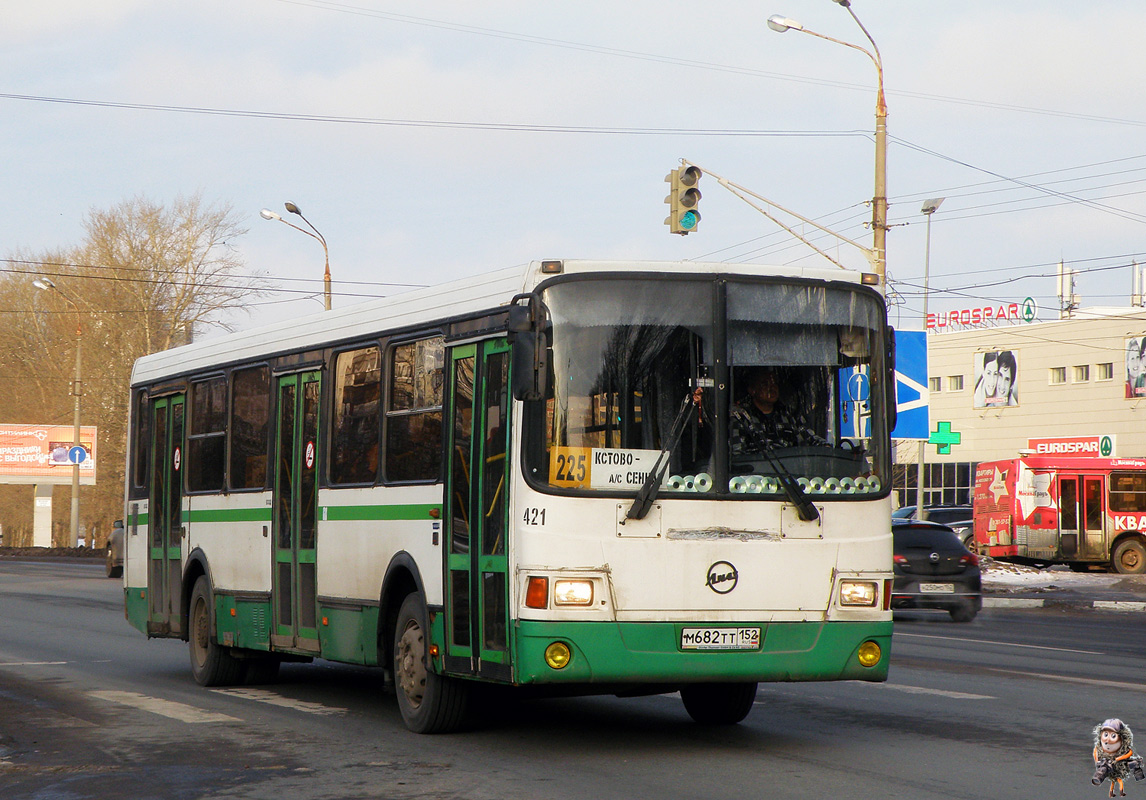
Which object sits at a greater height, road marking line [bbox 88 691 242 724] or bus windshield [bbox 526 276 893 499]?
bus windshield [bbox 526 276 893 499]

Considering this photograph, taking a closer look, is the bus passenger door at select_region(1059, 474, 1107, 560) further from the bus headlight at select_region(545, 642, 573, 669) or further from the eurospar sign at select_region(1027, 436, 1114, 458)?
the bus headlight at select_region(545, 642, 573, 669)

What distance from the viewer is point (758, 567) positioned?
8.76 m

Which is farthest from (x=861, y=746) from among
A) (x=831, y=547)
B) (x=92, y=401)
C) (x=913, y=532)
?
(x=92, y=401)

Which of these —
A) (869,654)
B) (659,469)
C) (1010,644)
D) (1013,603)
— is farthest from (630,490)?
(1013,603)

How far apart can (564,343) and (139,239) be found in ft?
176

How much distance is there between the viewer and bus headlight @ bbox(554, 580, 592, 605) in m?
8.45

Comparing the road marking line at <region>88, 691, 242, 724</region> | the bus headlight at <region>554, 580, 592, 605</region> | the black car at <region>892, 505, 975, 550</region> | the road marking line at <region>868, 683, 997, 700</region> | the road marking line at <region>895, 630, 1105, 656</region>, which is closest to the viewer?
the bus headlight at <region>554, 580, 592, 605</region>

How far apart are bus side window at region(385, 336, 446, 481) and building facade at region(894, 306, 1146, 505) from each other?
53.5 m

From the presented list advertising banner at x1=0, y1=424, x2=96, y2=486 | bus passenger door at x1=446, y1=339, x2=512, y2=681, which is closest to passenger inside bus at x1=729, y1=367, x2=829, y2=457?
bus passenger door at x1=446, y1=339, x2=512, y2=681

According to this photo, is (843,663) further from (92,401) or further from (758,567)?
(92,401)

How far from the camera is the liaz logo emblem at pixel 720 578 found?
8688 millimetres

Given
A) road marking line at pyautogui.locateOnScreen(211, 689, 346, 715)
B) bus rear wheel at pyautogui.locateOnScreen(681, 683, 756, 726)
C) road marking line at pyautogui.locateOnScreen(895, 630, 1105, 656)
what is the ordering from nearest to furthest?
bus rear wheel at pyautogui.locateOnScreen(681, 683, 756, 726) → road marking line at pyautogui.locateOnScreen(211, 689, 346, 715) → road marking line at pyautogui.locateOnScreen(895, 630, 1105, 656)

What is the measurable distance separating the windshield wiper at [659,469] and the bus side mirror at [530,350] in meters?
0.72

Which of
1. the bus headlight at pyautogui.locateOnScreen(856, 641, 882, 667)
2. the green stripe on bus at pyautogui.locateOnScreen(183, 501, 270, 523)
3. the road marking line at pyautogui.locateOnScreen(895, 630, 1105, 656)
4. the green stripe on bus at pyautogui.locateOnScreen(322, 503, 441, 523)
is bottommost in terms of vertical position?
the road marking line at pyautogui.locateOnScreen(895, 630, 1105, 656)
